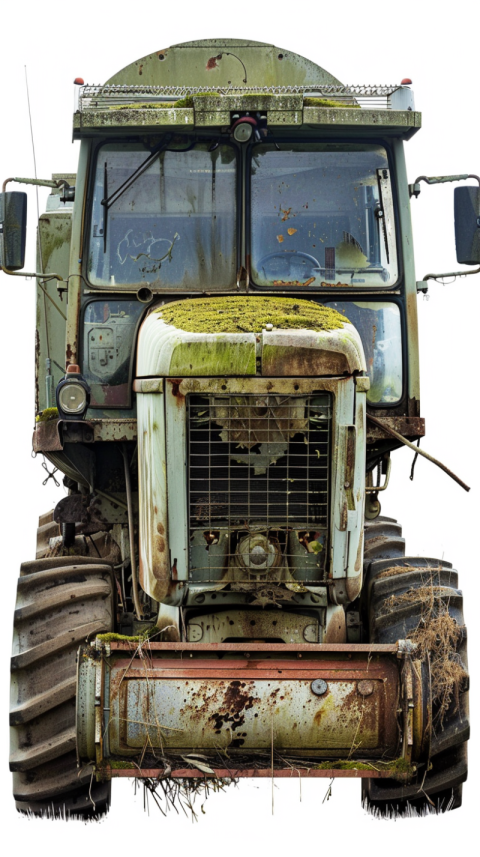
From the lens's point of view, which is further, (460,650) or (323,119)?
(323,119)

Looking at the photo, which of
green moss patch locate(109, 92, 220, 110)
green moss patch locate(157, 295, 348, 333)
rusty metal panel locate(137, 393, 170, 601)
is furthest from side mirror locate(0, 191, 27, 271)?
rusty metal panel locate(137, 393, 170, 601)

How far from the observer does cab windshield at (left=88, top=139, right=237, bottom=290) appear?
855 cm

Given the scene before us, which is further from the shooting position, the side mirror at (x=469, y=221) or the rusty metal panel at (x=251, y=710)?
the side mirror at (x=469, y=221)

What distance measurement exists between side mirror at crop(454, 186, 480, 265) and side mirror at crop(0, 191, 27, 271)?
2.73m

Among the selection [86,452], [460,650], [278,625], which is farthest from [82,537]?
[460,650]

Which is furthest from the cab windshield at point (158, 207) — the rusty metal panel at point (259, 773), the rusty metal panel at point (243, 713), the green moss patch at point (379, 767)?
the green moss patch at point (379, 767)

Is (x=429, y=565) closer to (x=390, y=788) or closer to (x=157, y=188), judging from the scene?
(x=390, y=788)

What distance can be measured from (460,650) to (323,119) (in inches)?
129

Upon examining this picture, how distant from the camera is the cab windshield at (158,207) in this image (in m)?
8.55

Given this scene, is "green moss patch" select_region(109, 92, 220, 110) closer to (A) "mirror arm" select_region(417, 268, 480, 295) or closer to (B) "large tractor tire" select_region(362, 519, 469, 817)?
(A) "mirror arm" select_region(417, 268, 480, 295)

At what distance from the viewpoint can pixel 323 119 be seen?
8398 mm

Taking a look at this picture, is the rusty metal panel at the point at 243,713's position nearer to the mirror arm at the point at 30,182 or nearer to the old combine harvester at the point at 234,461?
the old combine harvester at the point at 234,461

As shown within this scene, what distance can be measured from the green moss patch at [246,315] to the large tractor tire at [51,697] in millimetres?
1761

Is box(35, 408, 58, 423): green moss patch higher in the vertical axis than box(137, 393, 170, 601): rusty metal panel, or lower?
higher
